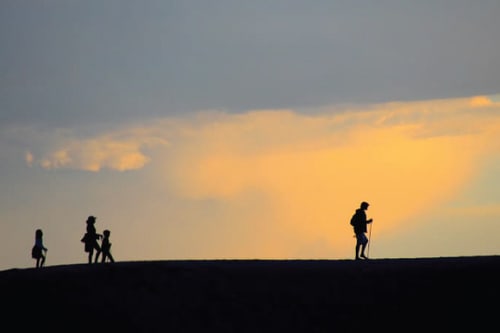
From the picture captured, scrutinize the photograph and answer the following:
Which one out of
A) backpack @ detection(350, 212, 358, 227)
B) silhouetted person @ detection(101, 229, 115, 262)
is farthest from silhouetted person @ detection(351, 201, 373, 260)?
silhouetted person @ detection(101, 229, 115, 262)

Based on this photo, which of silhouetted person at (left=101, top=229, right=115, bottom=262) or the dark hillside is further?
silhouetted person at (left=101, top=229, right=115, bottom=262)

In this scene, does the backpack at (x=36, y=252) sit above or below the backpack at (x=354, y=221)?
below

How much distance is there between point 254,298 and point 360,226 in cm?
602

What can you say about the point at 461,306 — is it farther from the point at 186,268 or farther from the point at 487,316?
the point at 186,268

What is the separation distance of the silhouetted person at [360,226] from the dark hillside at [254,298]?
7.70ft

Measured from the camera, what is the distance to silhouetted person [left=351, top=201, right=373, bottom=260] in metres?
42.6

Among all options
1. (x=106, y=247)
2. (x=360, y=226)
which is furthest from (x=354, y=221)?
(x=106, y=247)

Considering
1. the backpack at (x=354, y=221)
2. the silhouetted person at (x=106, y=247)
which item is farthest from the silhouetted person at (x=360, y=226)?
the silhouetted person at (x=106, y=247)

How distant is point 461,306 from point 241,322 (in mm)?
6135

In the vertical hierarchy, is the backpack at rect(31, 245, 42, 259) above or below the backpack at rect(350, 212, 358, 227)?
below

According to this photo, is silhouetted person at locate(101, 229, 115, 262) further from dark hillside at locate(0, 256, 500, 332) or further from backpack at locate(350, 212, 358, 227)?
backpack at locate(350, 212, 358, 227)

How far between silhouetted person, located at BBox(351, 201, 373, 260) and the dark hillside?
7.70 ft

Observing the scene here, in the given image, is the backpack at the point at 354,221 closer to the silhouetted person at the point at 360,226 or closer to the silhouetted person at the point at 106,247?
the silhouetted person at the point at 360,226

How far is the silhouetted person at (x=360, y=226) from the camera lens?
42.6 metres
